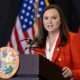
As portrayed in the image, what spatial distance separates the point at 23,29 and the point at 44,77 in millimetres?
2312

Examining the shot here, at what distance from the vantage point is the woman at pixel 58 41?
269 cm

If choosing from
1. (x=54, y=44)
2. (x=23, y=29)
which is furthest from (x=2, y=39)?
(x=54, y=44)

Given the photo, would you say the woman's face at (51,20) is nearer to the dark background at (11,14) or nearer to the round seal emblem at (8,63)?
the round seal emblem at (8,63)

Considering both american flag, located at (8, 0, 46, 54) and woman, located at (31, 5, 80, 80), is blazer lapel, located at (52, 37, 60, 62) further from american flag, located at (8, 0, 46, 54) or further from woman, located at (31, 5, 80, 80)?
american flag, located at (8, 0, 46, 54)

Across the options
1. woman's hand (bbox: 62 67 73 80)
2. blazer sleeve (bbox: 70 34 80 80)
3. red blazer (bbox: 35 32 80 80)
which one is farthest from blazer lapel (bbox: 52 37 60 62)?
woman's hand (bbox: 62 67 73 80)

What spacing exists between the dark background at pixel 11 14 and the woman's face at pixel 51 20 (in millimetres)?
1383

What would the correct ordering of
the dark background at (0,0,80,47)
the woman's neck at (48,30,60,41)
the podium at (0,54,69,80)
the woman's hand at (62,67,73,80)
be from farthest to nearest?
the dark background at (0,0,80,47) < the woman's neck at (48,30,60,41) < the woman's hand at (62,67,73,80) < the podium at (0,54,69,80)

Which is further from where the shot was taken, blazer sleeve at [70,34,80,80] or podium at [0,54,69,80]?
blazer sleeve at [70,34,80,80]

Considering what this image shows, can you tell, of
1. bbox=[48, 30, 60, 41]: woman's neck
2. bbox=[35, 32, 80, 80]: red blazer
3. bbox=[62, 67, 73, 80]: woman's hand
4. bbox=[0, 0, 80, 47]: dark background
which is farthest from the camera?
bbox=[0, 0, 80, 47]: dark background

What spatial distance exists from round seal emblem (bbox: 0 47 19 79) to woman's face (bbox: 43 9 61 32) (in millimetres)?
817

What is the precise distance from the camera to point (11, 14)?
430 centimetres

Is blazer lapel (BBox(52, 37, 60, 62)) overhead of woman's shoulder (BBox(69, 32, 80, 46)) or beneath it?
beneath

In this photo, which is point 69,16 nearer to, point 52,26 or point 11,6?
point 11,6

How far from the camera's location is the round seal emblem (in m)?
1.96
